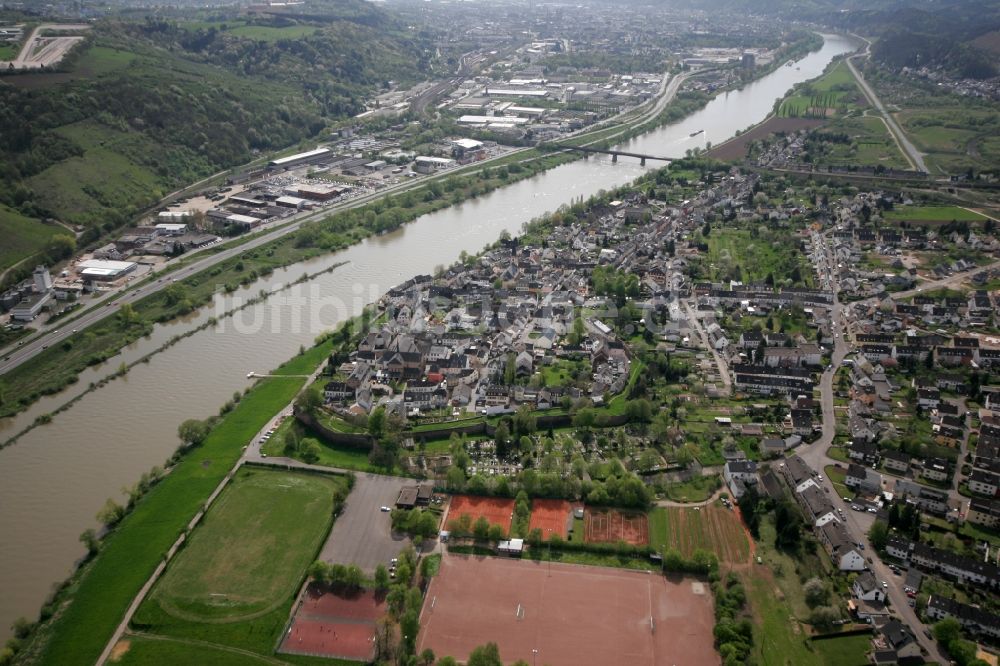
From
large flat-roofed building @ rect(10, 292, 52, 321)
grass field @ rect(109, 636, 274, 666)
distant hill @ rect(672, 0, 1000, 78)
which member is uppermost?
distant hill @ rect(672, 0, 1000, 78)

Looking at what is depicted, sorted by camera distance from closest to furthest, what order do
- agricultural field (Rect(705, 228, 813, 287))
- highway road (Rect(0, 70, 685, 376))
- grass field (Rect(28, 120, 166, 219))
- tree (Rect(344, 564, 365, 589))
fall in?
tree (Rect(344, 564, 365, 589)) < highway road (Rect(0, 70, 685, 376)) < agricultural field (Rect(705, 228, 813, 287)) < grass field (Rect(28, 120, 166, 219))

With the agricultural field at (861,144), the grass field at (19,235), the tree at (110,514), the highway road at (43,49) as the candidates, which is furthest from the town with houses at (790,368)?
the highway road at (43,49)

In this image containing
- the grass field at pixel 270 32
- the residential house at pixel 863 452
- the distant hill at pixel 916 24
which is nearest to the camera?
the residential house at pixel 863 452

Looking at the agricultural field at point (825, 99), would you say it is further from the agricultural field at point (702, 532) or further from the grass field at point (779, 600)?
the grass field at point (779, 600)

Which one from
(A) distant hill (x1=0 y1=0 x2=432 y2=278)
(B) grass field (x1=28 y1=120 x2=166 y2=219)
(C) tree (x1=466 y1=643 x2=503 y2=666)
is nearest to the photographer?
(C) tree (x1=466 y1=643 x2=503 y2=666)

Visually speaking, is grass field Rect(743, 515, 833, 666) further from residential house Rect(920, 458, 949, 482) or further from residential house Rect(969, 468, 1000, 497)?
residential house Rect(969, 468, 1000, 497)

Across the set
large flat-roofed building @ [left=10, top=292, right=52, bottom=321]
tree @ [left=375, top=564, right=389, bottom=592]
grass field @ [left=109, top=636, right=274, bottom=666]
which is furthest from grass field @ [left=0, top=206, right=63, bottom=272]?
tree @ [left=375, top=564, right=389, bottom=592]

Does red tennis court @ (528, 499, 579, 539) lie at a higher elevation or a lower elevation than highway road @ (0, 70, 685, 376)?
lower

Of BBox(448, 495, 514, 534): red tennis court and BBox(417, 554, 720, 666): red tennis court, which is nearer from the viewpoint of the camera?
BBox(417, 554, 720, 666): red tennis court
